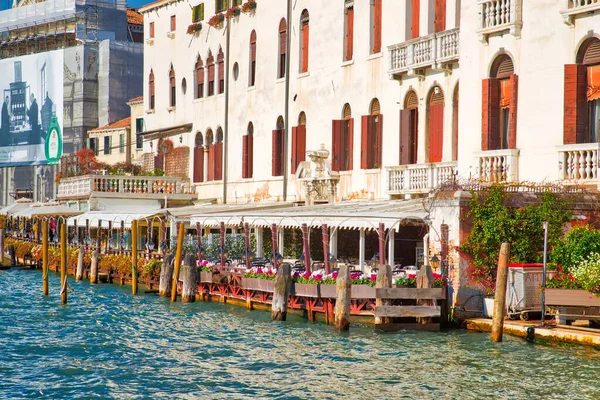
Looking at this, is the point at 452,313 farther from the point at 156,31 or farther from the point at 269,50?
the point at 156,31

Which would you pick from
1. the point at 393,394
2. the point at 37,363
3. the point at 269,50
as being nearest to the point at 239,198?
the point at 269,50

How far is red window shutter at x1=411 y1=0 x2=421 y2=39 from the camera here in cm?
2645

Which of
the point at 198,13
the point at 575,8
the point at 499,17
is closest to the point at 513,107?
the point at 499,17

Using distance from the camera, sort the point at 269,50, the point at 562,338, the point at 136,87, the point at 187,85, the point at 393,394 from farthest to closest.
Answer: the point at 136,87 < the point at 187,85 < the point at 269,50 < the point at 562,338 < the point at 393,394

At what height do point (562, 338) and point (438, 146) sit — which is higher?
point (438, 146)

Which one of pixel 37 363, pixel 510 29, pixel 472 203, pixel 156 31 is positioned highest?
pixel 156 31

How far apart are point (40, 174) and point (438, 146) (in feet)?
135

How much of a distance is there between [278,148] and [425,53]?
9095mm

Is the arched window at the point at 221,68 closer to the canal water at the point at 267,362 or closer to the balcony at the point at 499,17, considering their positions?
the canal water at the point at 267,362

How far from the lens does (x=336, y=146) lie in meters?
29.8

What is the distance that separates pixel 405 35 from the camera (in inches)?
1051

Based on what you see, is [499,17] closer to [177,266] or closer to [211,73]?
[177,266]

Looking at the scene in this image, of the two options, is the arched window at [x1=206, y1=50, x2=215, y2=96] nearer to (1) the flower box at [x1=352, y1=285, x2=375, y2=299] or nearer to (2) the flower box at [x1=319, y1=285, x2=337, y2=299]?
(2) the flower box at [x1=319, y1=285, x2=337, y2=299]

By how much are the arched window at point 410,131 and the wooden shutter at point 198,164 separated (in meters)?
13.9
